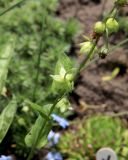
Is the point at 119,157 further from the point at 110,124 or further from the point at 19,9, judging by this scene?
the point at 19,9

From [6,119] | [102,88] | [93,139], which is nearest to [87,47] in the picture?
[6,119]

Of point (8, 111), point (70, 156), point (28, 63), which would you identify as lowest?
point (70, 156)

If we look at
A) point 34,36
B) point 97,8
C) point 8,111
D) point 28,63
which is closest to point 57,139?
point 28,63

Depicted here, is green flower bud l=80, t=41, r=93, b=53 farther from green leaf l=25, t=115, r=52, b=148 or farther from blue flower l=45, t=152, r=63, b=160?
blue flower l=45, t=152, r=63, b=160

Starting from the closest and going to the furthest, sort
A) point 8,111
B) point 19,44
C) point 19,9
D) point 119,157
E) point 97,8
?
1. point 8,111
2. point 119,157
3. point 19,44
4. point 19,9
5. point 97,8

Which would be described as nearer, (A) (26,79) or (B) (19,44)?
(A) (26,79)

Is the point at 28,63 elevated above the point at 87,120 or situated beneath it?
elevated above


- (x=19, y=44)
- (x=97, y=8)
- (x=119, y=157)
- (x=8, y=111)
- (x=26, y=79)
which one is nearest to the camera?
(x=8, y=111)

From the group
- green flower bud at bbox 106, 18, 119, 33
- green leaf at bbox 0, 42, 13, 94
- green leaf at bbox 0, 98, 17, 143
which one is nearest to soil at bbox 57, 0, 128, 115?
green leaf at bbox 0, 42, 13, 94
